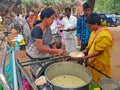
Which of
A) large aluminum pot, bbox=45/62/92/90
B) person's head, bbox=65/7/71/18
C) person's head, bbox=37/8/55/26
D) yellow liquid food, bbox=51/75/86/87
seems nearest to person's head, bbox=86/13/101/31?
person's head, bbox=37/8/55/26

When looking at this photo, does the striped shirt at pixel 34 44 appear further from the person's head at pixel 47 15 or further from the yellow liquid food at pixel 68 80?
the yellow liquid food at pixel 68 80

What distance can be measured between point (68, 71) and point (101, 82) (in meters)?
0.37

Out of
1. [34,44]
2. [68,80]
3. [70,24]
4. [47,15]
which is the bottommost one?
[68,80]

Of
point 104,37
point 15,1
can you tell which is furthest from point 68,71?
point 15,1

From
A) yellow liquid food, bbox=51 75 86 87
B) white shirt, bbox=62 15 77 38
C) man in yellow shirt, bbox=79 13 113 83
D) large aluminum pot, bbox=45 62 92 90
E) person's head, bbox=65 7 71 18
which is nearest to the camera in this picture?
yellow liquid food, bbox=51 75 86 87

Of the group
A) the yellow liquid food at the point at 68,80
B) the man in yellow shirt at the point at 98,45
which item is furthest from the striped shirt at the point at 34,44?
the yellow liquid food at the point at 68,80

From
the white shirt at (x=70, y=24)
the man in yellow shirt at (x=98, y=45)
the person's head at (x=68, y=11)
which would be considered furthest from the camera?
the white shirt at (x=70, y=24)

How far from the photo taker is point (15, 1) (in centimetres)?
755

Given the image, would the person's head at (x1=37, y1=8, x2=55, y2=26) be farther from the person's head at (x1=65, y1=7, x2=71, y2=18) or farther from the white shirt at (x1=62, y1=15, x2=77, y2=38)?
the white shirt at (x1=62, y1=15, x2=77, y2=38)

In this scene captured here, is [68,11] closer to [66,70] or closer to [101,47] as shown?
[101,47]

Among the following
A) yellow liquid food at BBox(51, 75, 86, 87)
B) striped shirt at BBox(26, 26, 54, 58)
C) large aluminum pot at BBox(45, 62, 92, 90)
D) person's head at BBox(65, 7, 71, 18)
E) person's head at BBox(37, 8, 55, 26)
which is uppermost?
person's head at BBox(37, 8, 55, 26)

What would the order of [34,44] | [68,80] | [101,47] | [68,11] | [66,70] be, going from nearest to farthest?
[68,80], [66,70], [101,47], [34,44], [68,11]

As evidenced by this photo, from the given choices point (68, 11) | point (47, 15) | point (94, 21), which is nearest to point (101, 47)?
point (94, 21)

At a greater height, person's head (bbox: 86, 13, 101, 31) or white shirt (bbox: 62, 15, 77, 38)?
person's head (bbox: 86, 13, 101, 31)
